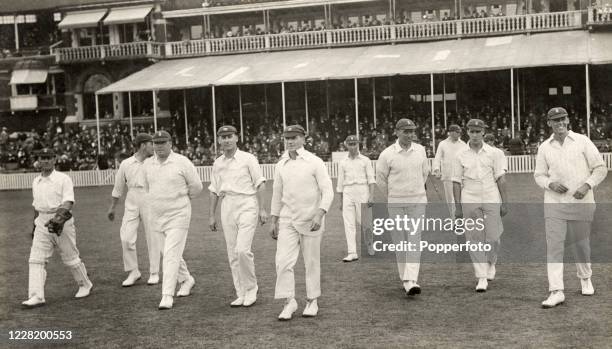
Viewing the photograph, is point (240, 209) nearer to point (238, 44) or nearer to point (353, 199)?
point (353, 199)

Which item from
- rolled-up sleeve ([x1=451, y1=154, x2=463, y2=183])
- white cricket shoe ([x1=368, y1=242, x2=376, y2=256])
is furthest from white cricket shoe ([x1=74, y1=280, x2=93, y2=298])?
rolled-up sleeve ([x1=451, y1=154, x2=463, y2=183])

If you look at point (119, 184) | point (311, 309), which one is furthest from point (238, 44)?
point (311, 309)

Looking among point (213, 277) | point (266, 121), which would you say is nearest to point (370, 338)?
point (213, 277)

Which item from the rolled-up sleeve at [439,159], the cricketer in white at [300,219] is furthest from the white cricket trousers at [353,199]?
the cricketer in white at [300,219]

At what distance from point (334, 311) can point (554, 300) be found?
2137mm

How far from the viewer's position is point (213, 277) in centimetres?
974

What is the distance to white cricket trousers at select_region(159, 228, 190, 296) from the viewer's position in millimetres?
8094

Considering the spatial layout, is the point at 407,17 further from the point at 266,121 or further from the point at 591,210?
the point at 591,210

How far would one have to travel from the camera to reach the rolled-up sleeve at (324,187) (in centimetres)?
742

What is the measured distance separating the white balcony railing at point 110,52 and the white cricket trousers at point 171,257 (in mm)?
26167

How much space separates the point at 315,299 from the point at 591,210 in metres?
2.88

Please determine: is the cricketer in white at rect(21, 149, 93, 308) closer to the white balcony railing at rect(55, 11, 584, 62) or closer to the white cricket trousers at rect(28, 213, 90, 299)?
the white cricket trousers at rect(28, 213, 90, 299)

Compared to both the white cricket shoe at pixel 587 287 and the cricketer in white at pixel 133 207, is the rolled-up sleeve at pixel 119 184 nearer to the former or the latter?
the cricketer in white at pixel 133 207

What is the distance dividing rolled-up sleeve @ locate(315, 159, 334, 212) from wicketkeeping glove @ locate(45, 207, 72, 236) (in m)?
2.95
